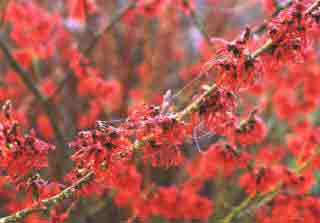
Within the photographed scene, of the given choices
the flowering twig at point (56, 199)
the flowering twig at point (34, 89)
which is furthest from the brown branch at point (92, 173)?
the flowering twig at point (34, 89)

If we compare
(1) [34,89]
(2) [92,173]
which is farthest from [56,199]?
(1) [34,89]

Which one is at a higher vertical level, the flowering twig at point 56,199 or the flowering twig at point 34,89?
the flowering twig at point 34,89

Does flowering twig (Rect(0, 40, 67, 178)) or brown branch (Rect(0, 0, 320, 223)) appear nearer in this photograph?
brown branch (Rect(0, 0, 320, 223))

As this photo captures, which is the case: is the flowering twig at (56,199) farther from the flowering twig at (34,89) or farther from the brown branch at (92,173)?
the flowering twig at (34,89)

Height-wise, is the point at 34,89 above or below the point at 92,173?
above

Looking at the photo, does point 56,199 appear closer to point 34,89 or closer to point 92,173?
point 92,173

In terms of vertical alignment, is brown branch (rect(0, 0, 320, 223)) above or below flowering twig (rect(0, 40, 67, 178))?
below

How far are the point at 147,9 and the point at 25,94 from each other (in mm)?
1611

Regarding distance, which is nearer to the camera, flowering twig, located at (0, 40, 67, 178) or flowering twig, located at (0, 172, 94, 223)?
flowering twig, located at (0, 172, 94, 223)

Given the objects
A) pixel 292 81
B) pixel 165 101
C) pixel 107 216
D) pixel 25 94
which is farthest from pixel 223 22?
pixel 165 101

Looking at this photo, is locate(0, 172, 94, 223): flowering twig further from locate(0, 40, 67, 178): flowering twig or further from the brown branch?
locate(0, 40, 67, 178): flowering twig

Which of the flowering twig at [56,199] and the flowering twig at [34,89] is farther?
the flowering twig at [34,89]

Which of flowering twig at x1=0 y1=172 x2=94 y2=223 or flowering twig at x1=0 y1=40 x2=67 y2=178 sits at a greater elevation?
flowering twig at x1=0 y1=40 x2=67 y2=178

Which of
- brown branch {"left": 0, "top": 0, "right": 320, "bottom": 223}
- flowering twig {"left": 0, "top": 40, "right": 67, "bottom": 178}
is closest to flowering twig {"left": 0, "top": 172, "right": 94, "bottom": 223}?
brown branch {"left": 0, "top": 0, "right": 320, "bottom": 223}
